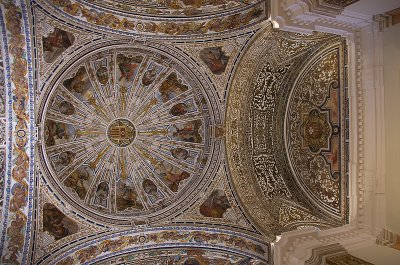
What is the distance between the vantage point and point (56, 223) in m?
11.6

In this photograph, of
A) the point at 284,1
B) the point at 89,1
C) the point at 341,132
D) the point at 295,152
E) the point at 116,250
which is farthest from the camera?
the point at 295,152

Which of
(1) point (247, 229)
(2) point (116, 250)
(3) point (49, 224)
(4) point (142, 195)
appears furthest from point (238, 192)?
(3) point (49, 224)

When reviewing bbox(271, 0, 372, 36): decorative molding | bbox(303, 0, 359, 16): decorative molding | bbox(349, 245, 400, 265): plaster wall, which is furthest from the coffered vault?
bbox(303, 0, 359, 16): decorative molding

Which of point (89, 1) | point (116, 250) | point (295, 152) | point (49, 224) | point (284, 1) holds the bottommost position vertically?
point (116, 250)

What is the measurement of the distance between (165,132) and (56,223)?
493 centimetres

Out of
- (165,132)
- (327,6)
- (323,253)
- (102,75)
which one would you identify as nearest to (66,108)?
(102,75)

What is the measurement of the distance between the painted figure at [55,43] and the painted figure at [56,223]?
4492mm

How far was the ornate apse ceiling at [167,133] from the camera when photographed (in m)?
11.0

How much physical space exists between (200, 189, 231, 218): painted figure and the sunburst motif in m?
1.06

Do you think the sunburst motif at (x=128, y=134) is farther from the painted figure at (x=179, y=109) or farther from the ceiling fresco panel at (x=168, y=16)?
the ceiling fresco panel at (x=168, y=16)

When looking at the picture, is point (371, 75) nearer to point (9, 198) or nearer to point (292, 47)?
point (292, 47)

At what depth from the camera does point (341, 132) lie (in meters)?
11.2

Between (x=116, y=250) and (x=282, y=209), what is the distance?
551 cm

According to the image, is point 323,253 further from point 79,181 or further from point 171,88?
point 79,181
